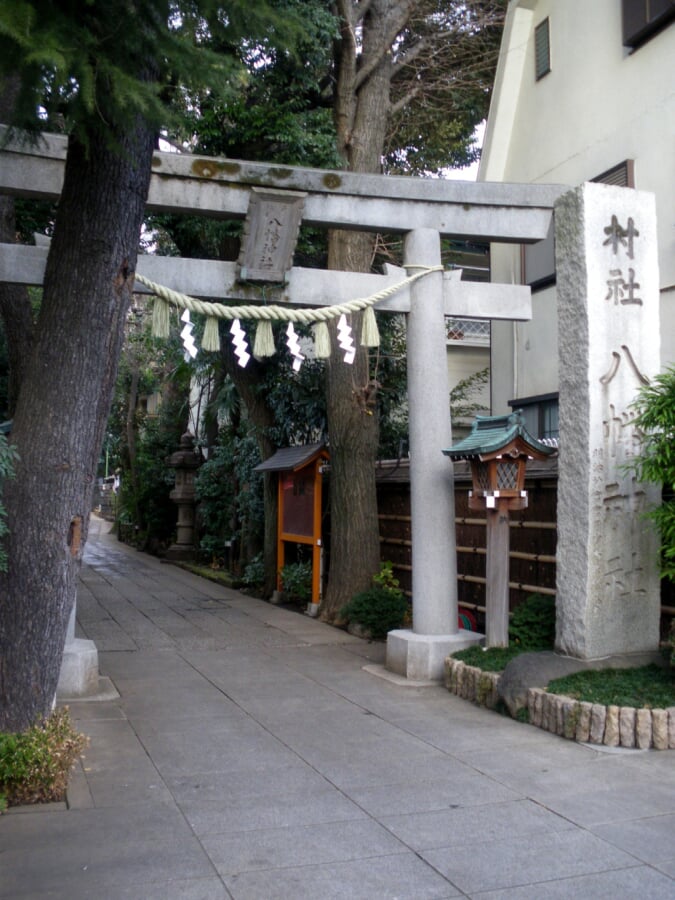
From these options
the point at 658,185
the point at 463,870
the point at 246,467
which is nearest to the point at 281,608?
the point at 246,467

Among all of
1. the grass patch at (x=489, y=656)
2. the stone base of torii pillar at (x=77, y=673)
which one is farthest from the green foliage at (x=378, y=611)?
the stone base of torii pillar at (x=77, y=673)

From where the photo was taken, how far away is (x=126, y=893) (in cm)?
427

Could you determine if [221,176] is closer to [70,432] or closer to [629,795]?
[70,432]

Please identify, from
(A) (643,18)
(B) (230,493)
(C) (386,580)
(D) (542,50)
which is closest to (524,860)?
(C) (386,580)

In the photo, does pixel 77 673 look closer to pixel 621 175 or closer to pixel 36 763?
pixel 36 763

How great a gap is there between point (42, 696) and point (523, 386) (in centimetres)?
1067

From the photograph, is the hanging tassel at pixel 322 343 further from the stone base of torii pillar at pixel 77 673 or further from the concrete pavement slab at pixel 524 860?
the concrete pavement slab at pixel 524 860

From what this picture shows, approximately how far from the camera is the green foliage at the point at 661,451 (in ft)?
23.6

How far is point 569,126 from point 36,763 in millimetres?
12038

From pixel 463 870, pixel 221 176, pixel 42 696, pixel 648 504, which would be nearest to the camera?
pixel 463 870

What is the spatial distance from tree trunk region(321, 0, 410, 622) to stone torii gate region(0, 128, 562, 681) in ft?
9.27

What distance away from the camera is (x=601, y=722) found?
676cm

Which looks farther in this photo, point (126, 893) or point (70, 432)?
point (70, 432)

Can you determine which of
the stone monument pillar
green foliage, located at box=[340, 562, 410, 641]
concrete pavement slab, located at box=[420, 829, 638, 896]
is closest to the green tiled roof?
the stone monument pillar
